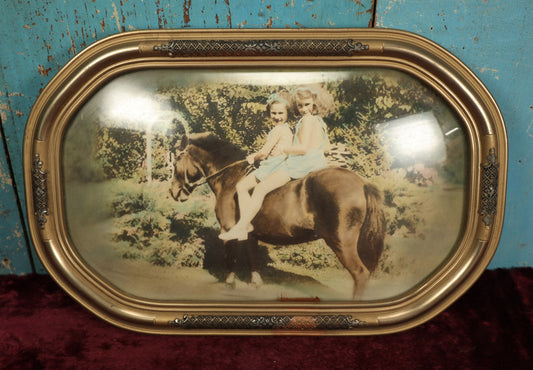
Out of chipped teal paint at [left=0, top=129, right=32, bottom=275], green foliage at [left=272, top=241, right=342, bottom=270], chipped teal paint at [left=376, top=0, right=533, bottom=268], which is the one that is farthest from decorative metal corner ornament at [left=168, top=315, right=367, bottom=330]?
chipped teal paint at [left=376, top=0, right=533, bottom=268]

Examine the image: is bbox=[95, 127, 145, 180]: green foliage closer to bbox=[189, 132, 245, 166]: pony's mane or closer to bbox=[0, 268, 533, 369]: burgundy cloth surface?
bbox=[189, 132, 245, 166]: pony's mane

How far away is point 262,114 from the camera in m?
0.98

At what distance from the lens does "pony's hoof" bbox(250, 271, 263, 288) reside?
1025mm

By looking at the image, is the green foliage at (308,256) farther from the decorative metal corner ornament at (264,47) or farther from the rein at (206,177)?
the decorative metal corner ornament at (264,47)

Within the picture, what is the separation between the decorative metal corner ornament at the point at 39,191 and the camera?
0.96 meters

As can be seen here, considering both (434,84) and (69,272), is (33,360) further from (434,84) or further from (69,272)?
(434,84)

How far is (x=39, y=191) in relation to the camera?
97 centimetres

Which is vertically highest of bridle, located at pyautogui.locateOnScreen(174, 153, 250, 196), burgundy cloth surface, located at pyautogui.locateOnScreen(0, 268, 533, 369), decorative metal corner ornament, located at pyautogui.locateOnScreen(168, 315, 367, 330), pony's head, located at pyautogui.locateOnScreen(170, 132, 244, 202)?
pony's head, located at pyautogui.locateOnScreen(170, 132, 244, 202)

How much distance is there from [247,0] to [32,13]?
0.55 meters

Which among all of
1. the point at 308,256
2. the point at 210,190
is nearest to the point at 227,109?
the point at 210,190

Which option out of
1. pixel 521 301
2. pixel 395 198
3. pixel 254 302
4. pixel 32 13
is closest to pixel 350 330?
pixel 254 302

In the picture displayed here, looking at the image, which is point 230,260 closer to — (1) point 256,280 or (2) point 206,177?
(1) point 256,280

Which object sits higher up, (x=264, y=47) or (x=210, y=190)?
(x=264, y=47)

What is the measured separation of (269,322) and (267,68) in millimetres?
636
